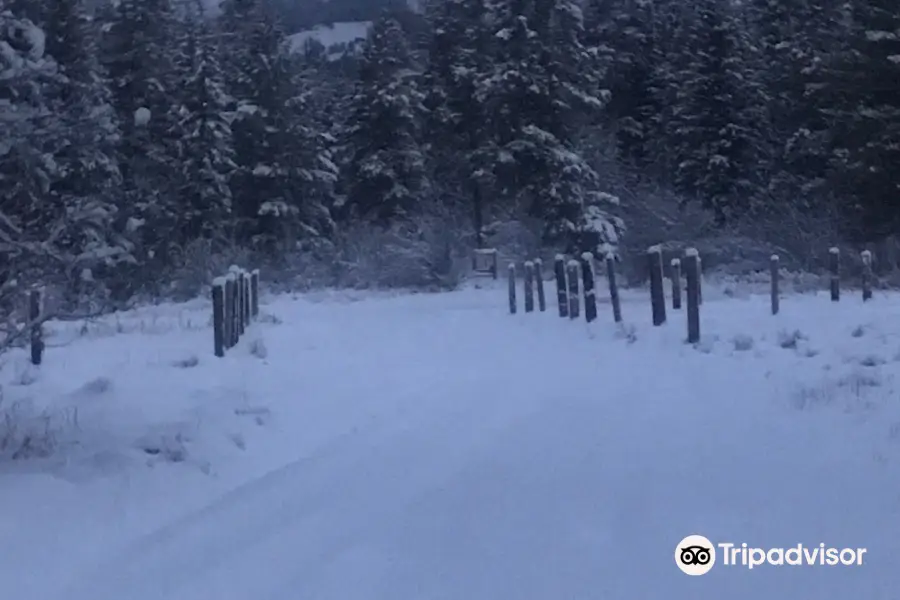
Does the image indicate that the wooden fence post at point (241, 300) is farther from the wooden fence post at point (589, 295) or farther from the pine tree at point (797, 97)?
the pine tree at point (797, 97)

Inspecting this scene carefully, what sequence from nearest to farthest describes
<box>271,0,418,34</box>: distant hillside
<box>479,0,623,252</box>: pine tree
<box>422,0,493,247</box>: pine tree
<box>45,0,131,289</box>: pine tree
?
1. <box>45,0,131,289</box>: pine tree
2. <box>479,0,623,252</box>: pine tree
3. <box>422,0,493,247</box>: pine tree
4. <box>271,0,418,34</box>: distant hillside

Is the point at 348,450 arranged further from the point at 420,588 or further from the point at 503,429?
the point at 420,588

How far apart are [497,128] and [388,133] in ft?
26.0

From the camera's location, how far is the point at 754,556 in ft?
18.5

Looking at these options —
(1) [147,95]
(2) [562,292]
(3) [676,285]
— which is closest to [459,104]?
(1) [147,95]

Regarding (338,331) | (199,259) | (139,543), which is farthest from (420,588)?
(199,259)

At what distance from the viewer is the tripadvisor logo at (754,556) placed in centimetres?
552

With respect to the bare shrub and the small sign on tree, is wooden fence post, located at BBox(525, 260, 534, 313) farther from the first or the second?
the bare shrub

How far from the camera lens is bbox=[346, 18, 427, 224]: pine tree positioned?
145 ft

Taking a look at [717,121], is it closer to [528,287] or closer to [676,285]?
[528,287]

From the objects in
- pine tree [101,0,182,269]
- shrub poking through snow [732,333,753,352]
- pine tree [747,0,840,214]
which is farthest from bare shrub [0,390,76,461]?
pine tree [747,0,840,214]

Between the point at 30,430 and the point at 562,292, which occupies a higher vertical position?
the point at 562,292

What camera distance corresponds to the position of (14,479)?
7.67m

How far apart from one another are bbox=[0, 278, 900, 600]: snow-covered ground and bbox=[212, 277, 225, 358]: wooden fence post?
0.78 metres
